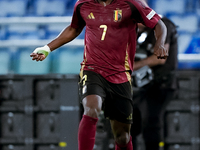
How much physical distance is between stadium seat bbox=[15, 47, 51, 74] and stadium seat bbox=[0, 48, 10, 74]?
0.17m

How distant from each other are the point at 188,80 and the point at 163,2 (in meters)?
3.22

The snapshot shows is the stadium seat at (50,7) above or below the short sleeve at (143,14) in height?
above

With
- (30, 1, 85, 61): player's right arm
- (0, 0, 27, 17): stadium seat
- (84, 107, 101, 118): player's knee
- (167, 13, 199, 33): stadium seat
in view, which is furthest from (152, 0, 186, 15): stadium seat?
(84, 107, 101, 118): player's knee

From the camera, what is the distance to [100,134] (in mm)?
3945

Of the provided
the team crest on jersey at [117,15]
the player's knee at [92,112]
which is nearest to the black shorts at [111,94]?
the player's knee at [92,112]

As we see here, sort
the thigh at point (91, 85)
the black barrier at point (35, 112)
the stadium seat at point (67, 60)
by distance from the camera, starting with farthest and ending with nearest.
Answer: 1. the stadium seat at point (67, 60)
2. the black barrier at point (35, 112)
3. the thigh at point (91, 85)

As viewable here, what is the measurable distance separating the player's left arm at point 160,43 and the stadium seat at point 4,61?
3618 mm

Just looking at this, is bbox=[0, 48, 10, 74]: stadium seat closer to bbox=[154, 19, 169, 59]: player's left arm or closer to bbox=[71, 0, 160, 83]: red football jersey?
bbox=[71, 0, 160, 83]: red football jersey

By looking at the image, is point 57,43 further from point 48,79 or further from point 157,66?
point 157,66

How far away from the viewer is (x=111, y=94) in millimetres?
2695

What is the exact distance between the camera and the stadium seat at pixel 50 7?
686 centimetres

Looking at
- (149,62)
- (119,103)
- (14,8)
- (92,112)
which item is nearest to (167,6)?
(14,8)

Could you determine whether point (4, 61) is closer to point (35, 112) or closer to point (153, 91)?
point (35, 112)

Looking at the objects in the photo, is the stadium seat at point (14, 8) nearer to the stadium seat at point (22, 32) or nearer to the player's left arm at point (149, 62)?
the stadium seat at point (22, 32)
